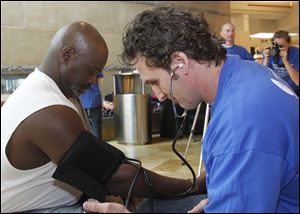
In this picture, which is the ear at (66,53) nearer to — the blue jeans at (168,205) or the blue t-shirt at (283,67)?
the blue jeans at (168,205)

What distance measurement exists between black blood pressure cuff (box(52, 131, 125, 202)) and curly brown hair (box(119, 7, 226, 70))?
0.82ft

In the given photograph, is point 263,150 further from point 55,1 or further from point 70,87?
point 55,1

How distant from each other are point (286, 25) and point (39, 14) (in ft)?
18.6

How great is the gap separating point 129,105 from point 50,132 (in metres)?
2.81

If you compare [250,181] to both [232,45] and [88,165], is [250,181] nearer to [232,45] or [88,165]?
[88,165]

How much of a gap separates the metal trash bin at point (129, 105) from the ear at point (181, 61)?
2837mm

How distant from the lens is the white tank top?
0.92 metres

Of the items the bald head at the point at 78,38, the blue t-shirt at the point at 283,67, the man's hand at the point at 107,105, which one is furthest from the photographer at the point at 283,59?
the bald head at the point at 78,38

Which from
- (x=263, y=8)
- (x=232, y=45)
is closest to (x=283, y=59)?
(x=232, y=45)

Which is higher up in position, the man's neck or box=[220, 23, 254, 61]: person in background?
box=[220, 23, 254, 61]: person in background

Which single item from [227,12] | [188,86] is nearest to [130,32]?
[188,86]

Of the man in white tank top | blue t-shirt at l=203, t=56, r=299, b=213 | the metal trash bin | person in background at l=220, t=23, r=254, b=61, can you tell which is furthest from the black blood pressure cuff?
the metal trash bin

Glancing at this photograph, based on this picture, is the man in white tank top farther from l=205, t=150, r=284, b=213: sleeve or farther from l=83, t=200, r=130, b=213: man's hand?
l=205, t=150, r=284, b=213: sleeve

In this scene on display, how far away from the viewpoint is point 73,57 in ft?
3.59
